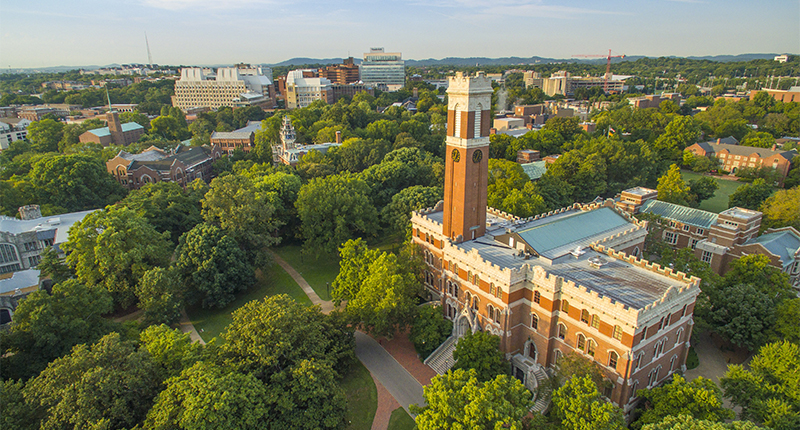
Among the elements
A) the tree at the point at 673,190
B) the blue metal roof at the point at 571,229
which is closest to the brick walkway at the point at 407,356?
the blue metal roof at the point at 571,229

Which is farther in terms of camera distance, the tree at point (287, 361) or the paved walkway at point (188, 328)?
the paved walkway at point (188, 328)

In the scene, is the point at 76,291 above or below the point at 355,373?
above

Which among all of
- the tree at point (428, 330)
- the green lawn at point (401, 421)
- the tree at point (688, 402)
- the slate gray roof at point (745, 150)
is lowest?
the green lawn at point (401, 421)

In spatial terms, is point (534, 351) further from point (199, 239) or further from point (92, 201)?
point (92, 201)

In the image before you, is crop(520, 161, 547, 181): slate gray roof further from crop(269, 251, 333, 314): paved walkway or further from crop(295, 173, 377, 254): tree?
crop(269, 251, 333, 314): paved walkway

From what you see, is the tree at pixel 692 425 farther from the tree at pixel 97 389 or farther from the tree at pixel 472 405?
the tree at pixel 97 389

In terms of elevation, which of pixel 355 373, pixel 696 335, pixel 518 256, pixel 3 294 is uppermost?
pixel 518 256

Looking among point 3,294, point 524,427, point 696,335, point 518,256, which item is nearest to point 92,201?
point 3,294
